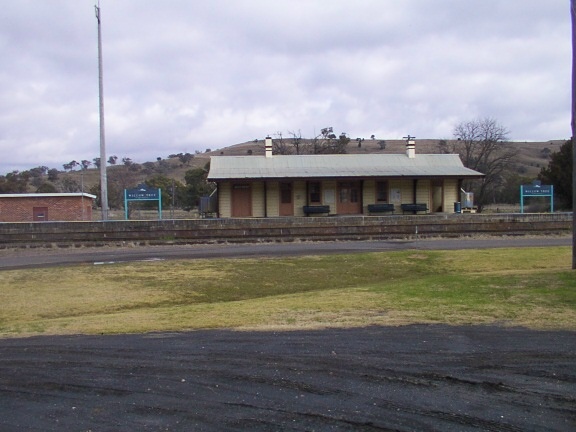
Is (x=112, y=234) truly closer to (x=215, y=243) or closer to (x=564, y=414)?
(x=215, y=243)

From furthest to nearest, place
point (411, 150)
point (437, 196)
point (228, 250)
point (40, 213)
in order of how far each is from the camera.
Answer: point (411, 150)
point (437, 196)
point (40, 213)
point (228, 250)

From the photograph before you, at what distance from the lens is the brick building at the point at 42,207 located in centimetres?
3812

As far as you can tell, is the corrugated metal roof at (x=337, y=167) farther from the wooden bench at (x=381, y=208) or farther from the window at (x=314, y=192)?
the wooden bench at (x=381, y=208)

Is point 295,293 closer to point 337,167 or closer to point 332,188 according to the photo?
point 332,188

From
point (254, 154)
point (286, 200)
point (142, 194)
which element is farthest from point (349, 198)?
point (254, 154)

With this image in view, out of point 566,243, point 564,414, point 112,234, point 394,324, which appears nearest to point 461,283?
point 394,324

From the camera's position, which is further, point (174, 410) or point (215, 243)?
point (215, 243)

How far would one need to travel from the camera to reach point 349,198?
40.8 metres

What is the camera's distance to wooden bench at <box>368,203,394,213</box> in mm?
38812

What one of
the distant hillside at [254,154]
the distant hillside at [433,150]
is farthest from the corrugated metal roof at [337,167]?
the distant hillside at [433,150]

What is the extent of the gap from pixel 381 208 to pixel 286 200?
6.59 m

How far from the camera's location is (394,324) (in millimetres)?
9047

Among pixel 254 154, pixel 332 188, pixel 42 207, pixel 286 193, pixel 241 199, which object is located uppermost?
pixel 254 154

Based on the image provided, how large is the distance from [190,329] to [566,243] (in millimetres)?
22044
